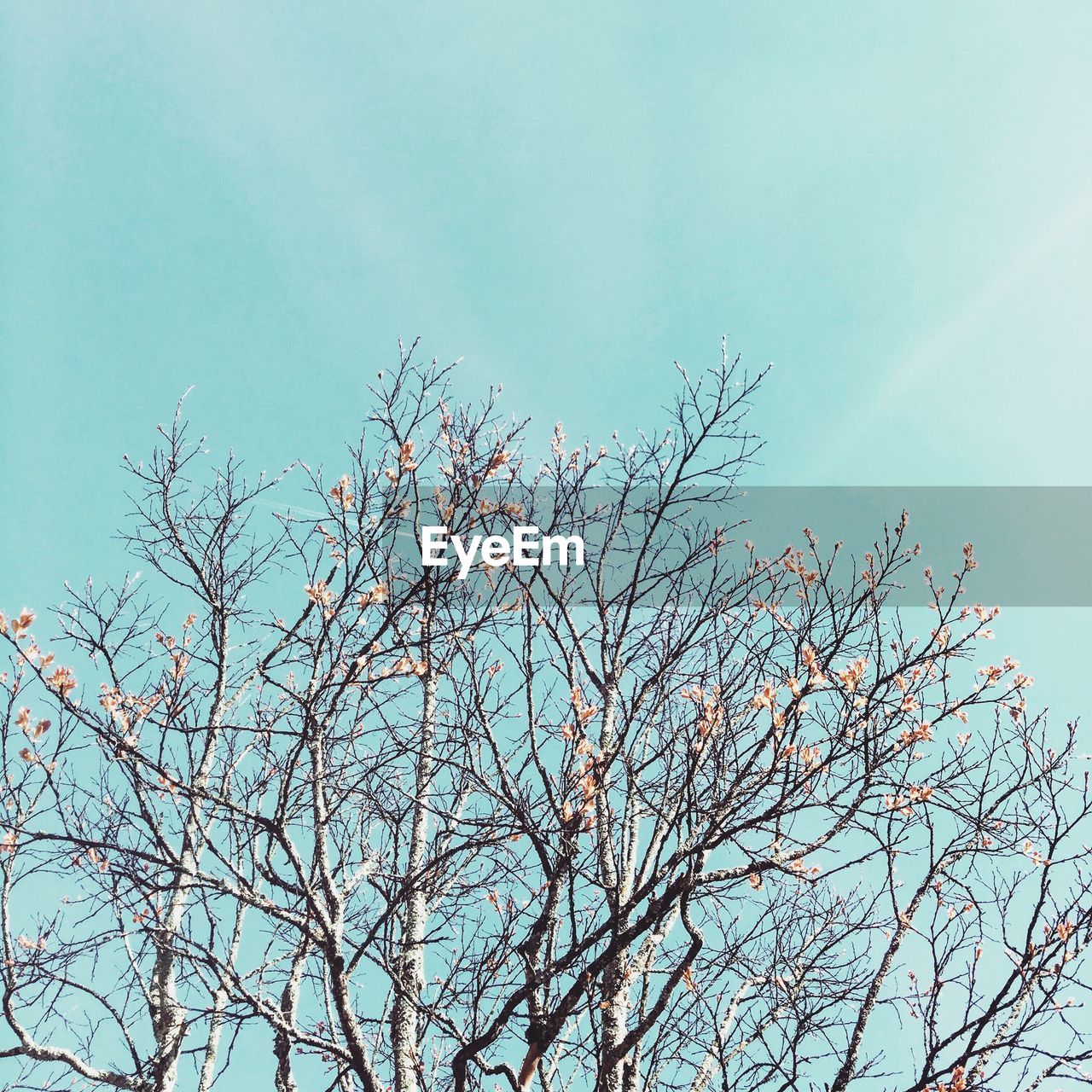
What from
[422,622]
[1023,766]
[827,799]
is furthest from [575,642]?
[1023,766]

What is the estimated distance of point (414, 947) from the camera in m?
5.06

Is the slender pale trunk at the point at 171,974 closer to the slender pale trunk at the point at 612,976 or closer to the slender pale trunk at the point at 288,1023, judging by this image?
the slender pale trunk at the point at 288,1023

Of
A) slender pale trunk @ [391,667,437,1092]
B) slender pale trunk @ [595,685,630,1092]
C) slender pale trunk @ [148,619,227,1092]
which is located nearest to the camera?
slender pale trunk @ [595,685,630,1092]

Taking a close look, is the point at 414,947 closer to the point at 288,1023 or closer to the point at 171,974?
the point at 288,1023

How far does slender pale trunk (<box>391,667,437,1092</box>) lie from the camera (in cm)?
427

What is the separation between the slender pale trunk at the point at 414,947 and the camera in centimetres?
427

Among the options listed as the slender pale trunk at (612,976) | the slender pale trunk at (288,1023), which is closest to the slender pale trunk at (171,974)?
the slender pale trunk at (288,1023)

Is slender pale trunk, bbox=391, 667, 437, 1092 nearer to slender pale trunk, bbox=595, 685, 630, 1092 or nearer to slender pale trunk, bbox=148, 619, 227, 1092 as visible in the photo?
slender pale trunk, bbox=595, 685, 630, 1092

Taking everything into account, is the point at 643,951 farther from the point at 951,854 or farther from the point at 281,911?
the point at 281,911

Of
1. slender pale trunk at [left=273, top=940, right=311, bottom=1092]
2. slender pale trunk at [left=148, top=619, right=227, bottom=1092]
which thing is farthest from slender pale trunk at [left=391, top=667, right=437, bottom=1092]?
slender pale trunk at [left=148, top=619, right=227, bottom=1092]

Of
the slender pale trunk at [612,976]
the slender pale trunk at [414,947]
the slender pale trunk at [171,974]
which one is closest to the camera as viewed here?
the slender pale trunk at [612,976]

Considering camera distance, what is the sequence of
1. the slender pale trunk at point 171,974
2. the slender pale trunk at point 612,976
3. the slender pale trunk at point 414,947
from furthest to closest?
the slender pale trunk at point 171,974, the slender pale trunk at point 414,947, the slender pale trunk at point 612,976

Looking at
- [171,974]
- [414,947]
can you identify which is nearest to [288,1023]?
[414,947]

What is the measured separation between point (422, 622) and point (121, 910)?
8.06 feet
